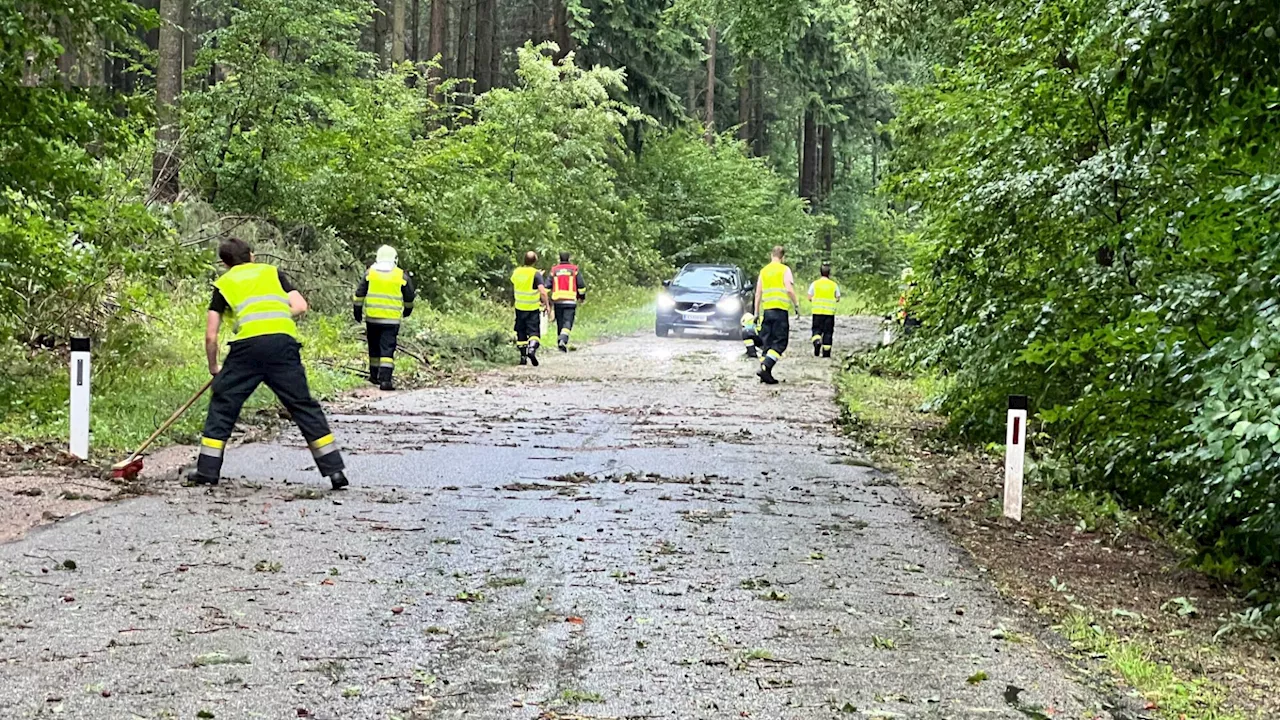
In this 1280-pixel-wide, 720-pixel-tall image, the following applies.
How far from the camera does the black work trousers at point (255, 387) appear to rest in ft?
32.1

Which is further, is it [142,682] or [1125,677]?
[1125,677]

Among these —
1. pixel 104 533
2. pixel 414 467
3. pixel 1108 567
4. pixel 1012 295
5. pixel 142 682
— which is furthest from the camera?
pixel 1012 295

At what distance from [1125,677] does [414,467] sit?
6.69 meters

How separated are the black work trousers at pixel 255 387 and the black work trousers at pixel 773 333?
10.5 meters

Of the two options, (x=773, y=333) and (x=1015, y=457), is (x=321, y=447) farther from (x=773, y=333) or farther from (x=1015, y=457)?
(x=773, y=333)

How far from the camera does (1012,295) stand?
12.3 metres

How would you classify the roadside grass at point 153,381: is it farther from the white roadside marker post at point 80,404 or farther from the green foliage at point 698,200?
the green foliage at point 698,200

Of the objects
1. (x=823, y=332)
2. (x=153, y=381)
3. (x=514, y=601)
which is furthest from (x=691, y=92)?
(x=514, y=601)

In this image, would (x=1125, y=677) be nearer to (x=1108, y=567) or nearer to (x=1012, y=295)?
(x=1108, y=567)

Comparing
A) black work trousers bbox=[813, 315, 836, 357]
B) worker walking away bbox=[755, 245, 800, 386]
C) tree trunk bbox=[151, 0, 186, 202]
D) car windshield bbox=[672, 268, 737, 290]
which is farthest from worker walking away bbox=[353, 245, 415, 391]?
car windshield bbox=[672, 268, 737, 290]

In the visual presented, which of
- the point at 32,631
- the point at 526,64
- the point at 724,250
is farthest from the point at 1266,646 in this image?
the point at 724,250

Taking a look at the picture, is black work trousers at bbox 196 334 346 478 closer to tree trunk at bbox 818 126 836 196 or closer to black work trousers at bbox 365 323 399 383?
black work trousers at bbox 365 323 399 383

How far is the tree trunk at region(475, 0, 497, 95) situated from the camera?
4166 centimetres

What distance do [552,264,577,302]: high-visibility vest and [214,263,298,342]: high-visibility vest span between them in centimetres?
1454
